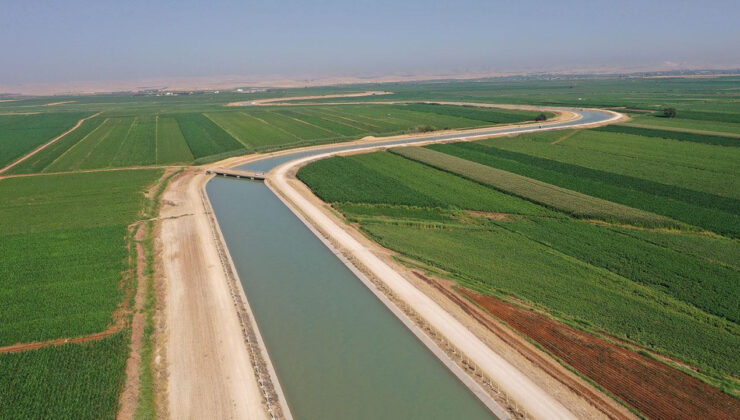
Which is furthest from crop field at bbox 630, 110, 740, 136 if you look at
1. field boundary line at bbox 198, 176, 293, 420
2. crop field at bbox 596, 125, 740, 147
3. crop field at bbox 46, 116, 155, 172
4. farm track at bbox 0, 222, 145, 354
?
crop field at bbox 46, 116, 155, 172

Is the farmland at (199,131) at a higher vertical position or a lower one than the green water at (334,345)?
higher

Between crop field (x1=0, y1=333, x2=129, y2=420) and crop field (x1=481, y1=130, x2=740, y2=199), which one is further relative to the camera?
crop field (x1=481, y1=130, x2=740, y2=199)

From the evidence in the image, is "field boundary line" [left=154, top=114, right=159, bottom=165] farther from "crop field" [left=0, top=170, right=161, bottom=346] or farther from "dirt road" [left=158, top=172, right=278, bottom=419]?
"dirt road" [left=158, top=172, right=278, bottom=419]

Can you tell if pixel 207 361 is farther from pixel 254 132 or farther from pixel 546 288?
pixel 254 132

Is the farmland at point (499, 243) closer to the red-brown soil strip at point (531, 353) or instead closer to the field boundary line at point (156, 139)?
the red-brown soil strip at point (531, 353)

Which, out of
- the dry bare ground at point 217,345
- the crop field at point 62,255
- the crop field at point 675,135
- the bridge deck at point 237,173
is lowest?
the dry bare ground at point 217,345

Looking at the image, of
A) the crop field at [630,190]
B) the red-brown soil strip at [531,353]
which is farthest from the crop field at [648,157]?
the red-brown soil strip at [531,353]
